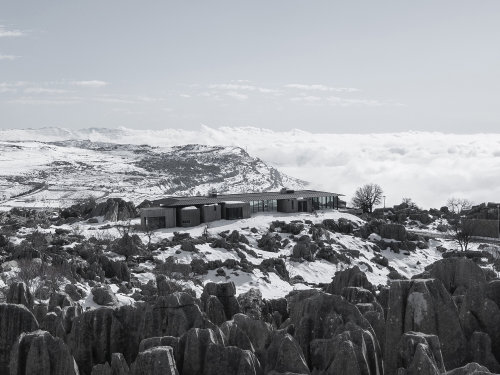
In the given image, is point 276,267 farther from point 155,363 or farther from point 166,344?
point 155,363

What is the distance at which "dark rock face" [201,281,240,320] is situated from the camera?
40531 millimetres

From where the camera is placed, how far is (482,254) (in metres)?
86.9

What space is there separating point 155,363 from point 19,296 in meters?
21.5

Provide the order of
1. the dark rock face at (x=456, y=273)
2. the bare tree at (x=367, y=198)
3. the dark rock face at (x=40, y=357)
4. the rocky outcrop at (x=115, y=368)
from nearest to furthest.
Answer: the dark rock face at (x=40, y=357) → the rocky outcrop at (x=115, y=368) → the dark rock face at (x=456, y=273) → the bare tree at (x=367, y=198)

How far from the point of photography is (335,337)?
25781 millimetres

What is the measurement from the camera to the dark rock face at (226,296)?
133 feet

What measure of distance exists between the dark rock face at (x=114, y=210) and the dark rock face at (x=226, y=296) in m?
59.5

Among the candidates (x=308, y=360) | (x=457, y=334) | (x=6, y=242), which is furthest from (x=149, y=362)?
(x=6, y=242)

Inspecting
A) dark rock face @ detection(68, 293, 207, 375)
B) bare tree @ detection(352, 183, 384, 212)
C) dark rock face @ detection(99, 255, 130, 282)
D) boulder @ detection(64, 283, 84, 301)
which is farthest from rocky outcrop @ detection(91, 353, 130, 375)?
bare tree @ detection(352, 183, 384, 212)

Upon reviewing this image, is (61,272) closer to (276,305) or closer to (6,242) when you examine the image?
(6,242)

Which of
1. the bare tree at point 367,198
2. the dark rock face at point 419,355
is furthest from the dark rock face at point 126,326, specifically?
the bare tree at point 367,198

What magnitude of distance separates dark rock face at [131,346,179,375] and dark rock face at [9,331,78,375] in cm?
452

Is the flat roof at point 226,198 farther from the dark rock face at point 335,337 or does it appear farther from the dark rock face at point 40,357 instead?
the dark rock face at point 40,357

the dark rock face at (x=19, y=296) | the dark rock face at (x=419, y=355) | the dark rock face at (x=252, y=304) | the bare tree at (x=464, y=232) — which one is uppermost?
the dark rock face at (x=419, y=355)
